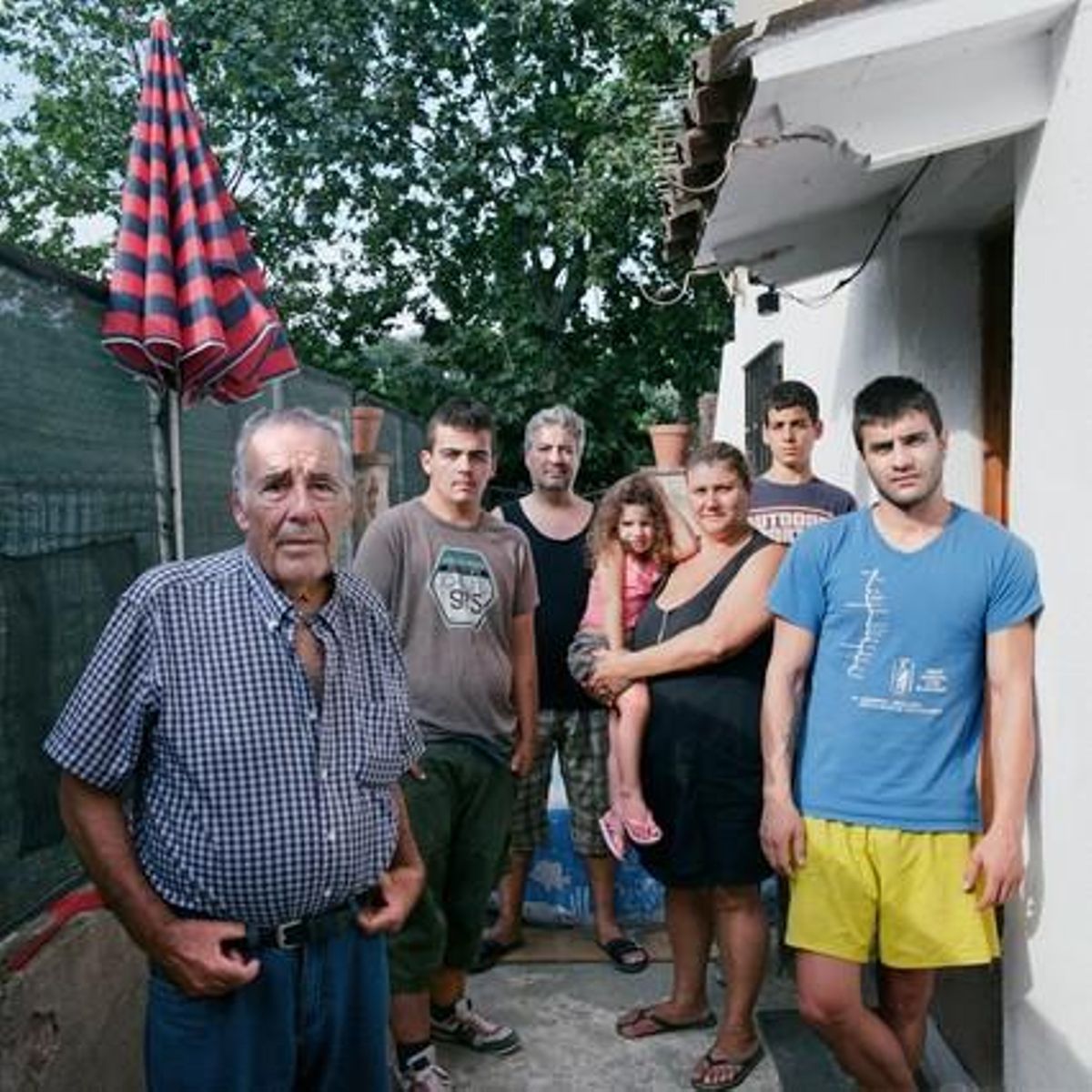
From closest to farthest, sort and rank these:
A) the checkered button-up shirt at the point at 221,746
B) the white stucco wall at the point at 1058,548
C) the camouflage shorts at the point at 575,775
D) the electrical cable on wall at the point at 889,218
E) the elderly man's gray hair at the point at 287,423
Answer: the checkered button-up shirt at the point at 221,746 → the elderly man's gray hair at the point at 287,423 → the white stucco wall at the point at 1058,548 → the electrical cable on wall at the point at 889,218 → the camouflage shorts at the point at 575,775

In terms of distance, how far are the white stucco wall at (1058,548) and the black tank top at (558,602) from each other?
5.89 ft

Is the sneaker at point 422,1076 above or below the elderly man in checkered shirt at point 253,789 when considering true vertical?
below

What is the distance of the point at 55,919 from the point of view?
273 centimetres

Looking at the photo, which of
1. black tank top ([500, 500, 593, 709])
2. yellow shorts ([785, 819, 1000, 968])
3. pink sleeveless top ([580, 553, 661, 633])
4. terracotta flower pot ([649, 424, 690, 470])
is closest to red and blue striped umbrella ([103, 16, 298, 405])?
black tank top ([500, 500, 593, 709])

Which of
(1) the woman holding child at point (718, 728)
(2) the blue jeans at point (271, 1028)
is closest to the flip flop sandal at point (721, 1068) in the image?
(1) the woman holding child at point (718, 728)

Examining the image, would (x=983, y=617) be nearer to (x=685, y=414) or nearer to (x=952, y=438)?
(x=952, y=438)

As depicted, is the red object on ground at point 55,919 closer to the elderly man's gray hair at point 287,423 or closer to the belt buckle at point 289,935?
the belt buckle at point 289,935

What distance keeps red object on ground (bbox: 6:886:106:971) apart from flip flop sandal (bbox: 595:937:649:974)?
6.56 ft

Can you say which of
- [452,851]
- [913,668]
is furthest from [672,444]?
[913,668]

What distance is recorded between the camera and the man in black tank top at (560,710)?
4160 mm

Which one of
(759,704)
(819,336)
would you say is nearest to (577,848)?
(759,704)

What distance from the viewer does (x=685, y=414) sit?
15.2 metres

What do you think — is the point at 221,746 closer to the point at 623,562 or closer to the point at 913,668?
the point at 913,668

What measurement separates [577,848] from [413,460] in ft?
21.3
